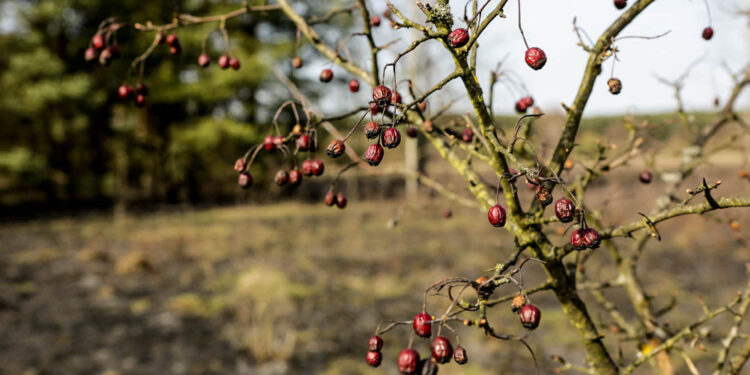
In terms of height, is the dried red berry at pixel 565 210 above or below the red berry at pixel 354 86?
below

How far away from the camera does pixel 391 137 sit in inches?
37.9

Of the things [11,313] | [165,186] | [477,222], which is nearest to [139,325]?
[11,313]

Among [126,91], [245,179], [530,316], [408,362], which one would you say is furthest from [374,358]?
[126,91]

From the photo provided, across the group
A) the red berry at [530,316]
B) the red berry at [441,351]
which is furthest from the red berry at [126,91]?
the red berry at [530,316]

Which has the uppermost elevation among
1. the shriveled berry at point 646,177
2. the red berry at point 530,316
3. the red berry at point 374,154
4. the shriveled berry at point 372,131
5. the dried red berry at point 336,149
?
the shriveled berry at point 372,131

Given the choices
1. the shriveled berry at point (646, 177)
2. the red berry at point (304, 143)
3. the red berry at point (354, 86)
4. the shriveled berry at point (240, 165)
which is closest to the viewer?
the red berry at point (304, 143)

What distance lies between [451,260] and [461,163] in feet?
30.7

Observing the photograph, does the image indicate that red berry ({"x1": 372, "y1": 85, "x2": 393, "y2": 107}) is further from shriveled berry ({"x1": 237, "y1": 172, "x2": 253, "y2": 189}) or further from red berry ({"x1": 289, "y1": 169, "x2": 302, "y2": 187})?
shriveled berry ({"x1": 237, "y1": 172, "x2": 253, "y2": 189})

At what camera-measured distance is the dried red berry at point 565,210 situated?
98cm

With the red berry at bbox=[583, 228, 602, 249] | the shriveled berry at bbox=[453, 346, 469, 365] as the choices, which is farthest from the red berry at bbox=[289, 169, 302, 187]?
the red berry at bbox=[583, 228, 602, 249]

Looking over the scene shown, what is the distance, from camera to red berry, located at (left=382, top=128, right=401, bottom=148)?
950 mm

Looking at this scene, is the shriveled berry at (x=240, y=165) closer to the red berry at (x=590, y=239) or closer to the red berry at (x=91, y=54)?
the red berry at (x=91, y=54)

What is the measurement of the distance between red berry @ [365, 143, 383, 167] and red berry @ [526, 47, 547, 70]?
339 millimetres

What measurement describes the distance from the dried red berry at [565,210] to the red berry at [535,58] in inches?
10.5
